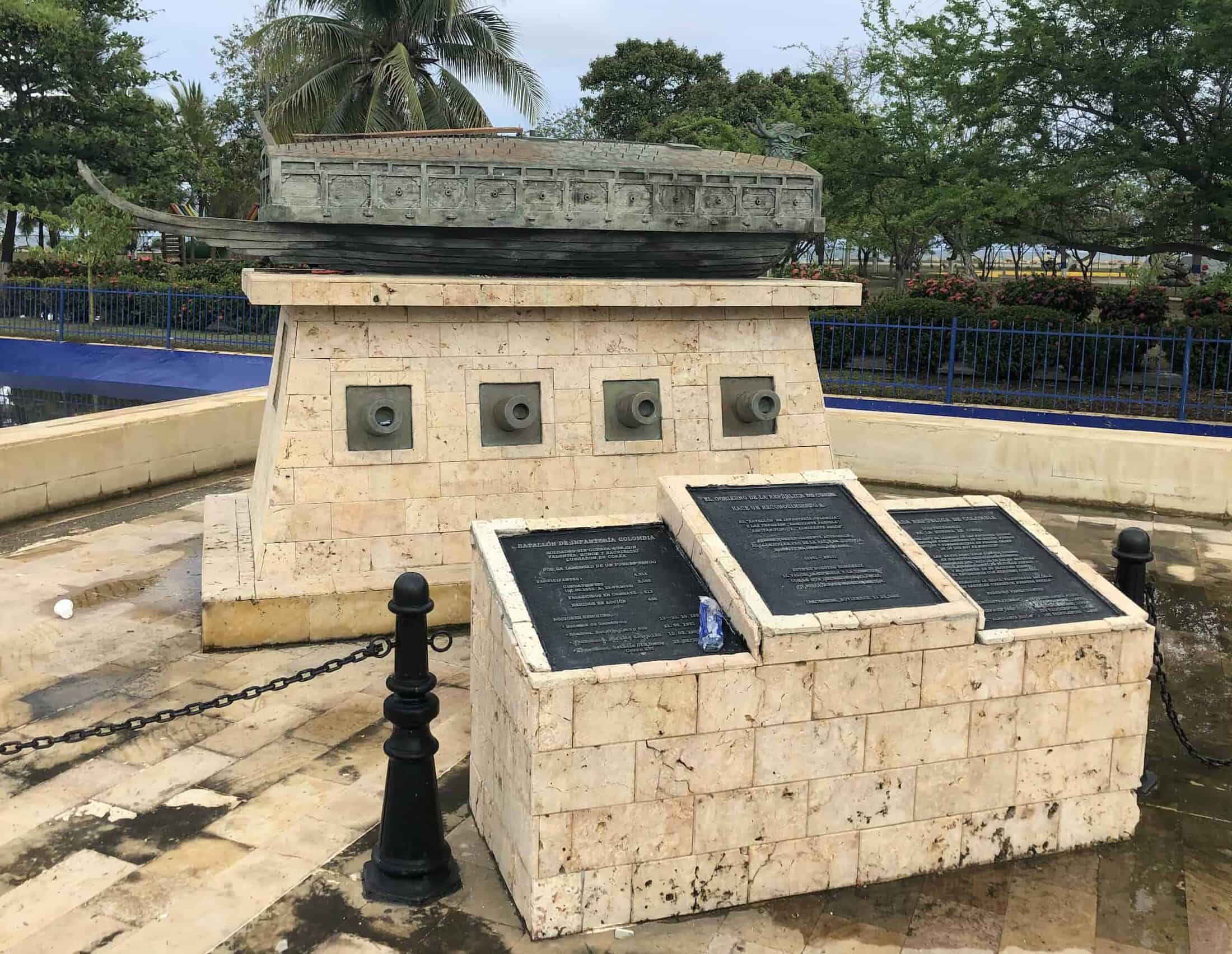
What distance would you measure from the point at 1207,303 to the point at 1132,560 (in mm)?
14094

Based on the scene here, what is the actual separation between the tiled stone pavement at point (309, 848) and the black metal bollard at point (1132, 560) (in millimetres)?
935

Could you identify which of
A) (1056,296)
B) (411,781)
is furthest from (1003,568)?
(1056,296)

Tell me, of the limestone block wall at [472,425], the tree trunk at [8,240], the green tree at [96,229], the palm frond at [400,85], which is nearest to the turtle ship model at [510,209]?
the limestone block wall at [472,425]

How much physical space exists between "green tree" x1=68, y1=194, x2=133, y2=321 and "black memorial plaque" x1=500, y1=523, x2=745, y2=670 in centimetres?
2313

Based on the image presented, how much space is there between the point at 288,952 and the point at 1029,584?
3.35 m

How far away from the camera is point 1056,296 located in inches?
744

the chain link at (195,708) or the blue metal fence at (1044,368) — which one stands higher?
the blue metal fence at (1044,368)

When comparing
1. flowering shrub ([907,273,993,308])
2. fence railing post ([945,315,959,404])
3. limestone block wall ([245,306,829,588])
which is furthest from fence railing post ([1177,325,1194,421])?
limestone block wall ([245,306,829,588])

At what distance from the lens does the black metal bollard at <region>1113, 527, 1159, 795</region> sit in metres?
5.37

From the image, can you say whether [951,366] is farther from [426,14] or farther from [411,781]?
[426,14]

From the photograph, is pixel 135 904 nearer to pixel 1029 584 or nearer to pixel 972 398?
pixel 1029 584

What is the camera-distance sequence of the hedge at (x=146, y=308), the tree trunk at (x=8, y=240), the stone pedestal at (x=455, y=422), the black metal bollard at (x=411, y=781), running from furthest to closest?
the tree trunk at (x=8, y=240) → the hedge at (x=146, y=308) → the stone pedestal at (x=455, y=422) → the black metal bollard at (x=411, y=781)

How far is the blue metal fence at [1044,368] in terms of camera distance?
46.3 ft

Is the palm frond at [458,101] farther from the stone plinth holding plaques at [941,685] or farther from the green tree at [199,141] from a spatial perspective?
the stone plinth holding plaques at [941,685]
